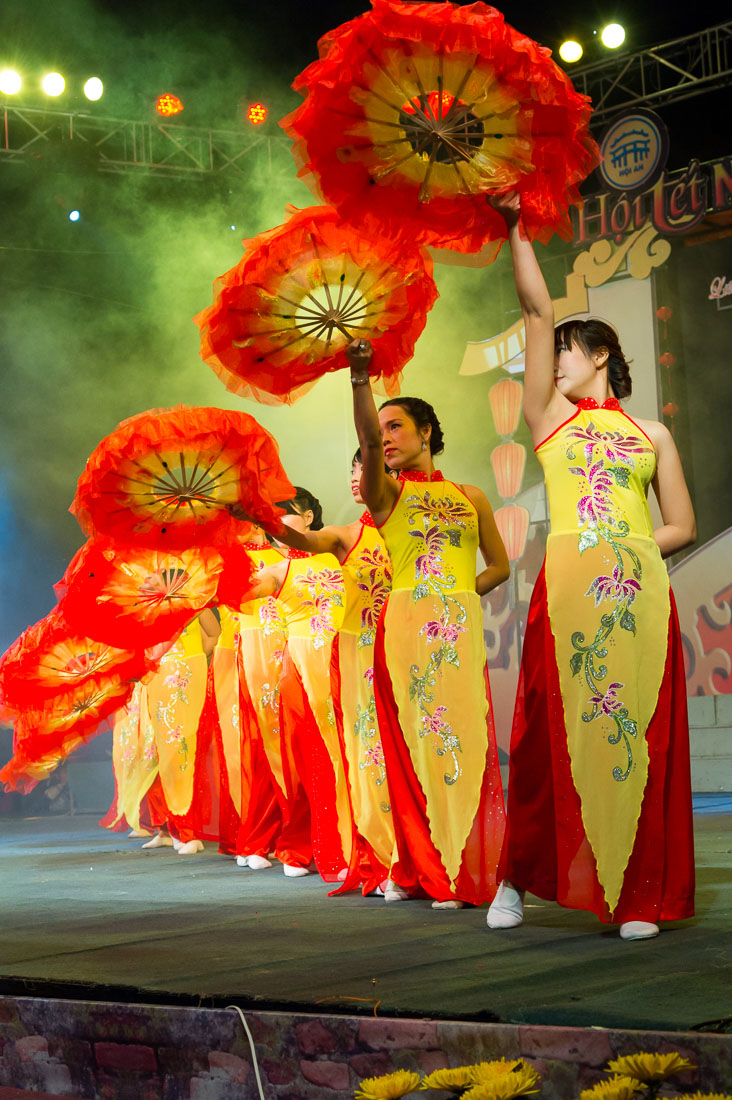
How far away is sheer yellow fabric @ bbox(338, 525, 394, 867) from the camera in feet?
12.6

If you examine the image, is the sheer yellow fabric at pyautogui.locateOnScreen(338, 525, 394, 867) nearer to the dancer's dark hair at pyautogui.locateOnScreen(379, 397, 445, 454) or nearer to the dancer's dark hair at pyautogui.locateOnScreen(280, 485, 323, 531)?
the dancer's dark hair at pyautogui.locateOnScreen(379, 397, 445, 454)

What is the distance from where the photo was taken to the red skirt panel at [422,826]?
3.32 m

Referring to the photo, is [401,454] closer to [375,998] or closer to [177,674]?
[375,998]

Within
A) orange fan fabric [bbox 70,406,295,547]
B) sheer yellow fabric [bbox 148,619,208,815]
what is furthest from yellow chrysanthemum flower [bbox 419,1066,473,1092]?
sheer yellow fabric [bbox 148,619,208,815]

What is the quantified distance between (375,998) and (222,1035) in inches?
10.2

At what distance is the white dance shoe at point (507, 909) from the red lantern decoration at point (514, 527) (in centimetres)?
538

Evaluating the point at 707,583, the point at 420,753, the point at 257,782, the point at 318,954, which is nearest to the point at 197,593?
the point at 257,782

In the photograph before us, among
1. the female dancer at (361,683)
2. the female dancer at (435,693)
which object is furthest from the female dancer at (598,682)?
the female dancer at (361,683)

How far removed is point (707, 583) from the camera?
726 centimetres

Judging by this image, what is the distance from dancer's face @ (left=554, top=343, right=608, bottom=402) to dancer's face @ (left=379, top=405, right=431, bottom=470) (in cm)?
89

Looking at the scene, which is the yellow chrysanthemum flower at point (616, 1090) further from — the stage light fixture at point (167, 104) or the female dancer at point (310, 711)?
the stage light fixture at point (167, 104)

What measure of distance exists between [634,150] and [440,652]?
4982mm

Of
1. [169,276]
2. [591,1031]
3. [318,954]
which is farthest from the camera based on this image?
[169,276]

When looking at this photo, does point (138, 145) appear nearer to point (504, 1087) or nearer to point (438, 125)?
point (438, 125)
